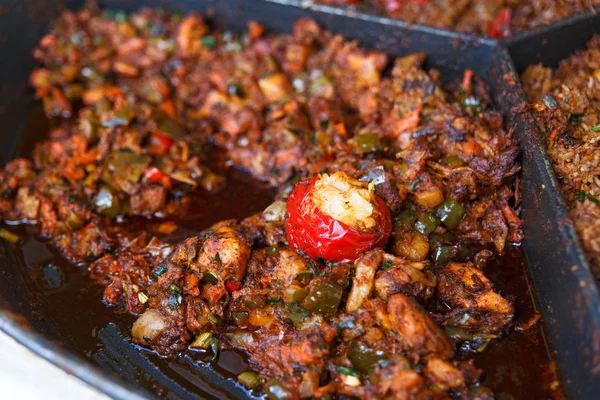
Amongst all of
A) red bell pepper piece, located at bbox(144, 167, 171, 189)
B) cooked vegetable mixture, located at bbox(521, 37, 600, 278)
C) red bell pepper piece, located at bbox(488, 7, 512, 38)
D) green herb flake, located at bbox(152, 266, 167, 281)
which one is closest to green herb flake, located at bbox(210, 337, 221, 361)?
green herb flake, located at bbox(152, 266, 167, 281)

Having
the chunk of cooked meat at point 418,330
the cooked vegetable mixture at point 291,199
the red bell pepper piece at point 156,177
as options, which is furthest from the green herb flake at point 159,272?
the chunk of cooked meat at point 418,330

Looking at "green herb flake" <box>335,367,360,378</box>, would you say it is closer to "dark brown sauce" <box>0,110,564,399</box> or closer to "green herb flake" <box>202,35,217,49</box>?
"dark brown sauce" <box>0,110,564,399</box>

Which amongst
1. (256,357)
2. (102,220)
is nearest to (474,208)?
(256,357)

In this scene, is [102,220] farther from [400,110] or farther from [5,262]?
[400,110]

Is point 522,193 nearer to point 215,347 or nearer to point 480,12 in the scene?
point 480,12

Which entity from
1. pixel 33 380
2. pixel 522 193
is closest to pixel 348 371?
pixel 522 193
